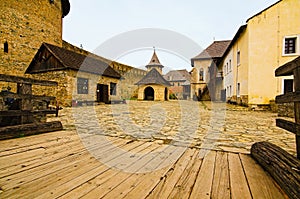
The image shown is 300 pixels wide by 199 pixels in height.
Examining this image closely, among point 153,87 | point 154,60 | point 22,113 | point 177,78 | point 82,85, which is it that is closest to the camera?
point 22,113

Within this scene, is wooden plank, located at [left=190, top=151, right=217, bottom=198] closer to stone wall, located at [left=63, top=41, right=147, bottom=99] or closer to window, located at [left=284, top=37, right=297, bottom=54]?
window, located at [left=284, top=37, right=297, bottom=54]

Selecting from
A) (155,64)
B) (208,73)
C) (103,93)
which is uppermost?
(155,64)

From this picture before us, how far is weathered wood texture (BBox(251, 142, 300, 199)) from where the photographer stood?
4.97 ft

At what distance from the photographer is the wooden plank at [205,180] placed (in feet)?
5.26

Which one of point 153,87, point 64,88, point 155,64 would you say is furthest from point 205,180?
point 155,64

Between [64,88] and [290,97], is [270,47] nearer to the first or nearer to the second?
[290,97]

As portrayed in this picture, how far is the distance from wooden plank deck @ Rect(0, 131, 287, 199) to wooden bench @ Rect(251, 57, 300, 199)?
96mm

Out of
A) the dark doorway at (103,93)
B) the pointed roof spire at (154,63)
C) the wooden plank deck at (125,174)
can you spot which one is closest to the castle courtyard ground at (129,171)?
the wooden plank deck at (125,174)

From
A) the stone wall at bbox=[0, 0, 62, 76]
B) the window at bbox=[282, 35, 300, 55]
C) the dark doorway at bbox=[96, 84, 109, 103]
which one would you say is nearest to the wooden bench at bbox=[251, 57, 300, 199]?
the window at bbox=[282, 35, 300, 55]

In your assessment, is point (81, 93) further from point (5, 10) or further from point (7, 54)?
point (5, 10)

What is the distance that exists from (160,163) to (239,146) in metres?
1.77

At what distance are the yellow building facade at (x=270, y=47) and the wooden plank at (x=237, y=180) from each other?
11062 millimetres

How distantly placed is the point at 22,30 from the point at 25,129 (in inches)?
667

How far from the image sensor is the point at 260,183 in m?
1.81
